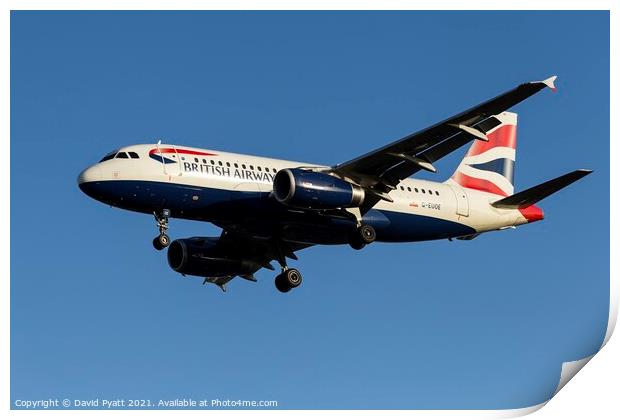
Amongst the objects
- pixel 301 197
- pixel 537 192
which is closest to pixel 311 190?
pixel 301 197

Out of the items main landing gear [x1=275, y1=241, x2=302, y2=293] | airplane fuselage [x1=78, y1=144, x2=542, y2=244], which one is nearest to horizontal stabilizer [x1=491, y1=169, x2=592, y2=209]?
airplane fuselage [x1=78, y1=144, x2=542, y2=244]

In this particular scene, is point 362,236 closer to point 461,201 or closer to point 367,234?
point 367,234

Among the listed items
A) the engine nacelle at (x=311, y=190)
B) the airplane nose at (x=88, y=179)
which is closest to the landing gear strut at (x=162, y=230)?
the airplane nose at (x=88, y=179)

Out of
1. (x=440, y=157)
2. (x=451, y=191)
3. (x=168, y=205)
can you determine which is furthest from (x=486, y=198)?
(x=168, y=205)

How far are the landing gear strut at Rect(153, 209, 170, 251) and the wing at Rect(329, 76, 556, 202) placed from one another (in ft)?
18.6

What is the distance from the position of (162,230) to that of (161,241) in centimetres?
39

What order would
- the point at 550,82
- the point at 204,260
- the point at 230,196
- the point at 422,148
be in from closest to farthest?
the point at 550,82 → the point at 230,196 → the point at 422,148 → the point at 204,260

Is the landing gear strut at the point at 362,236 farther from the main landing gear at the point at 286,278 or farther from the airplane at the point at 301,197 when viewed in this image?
the main landing gear at the point at 286,278

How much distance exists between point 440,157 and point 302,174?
Result: 183 inches

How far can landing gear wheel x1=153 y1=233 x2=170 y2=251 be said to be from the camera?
35000 mm

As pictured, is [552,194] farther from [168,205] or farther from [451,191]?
[168,205]

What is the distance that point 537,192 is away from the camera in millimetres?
39312

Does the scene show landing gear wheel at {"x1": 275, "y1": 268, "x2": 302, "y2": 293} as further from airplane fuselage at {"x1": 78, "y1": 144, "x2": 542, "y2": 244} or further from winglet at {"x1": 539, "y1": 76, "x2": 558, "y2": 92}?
winglet at {"x1": 539, "y1": 76, "x2": 558, "y2": 92}

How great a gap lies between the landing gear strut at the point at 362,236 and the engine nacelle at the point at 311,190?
1.38m
